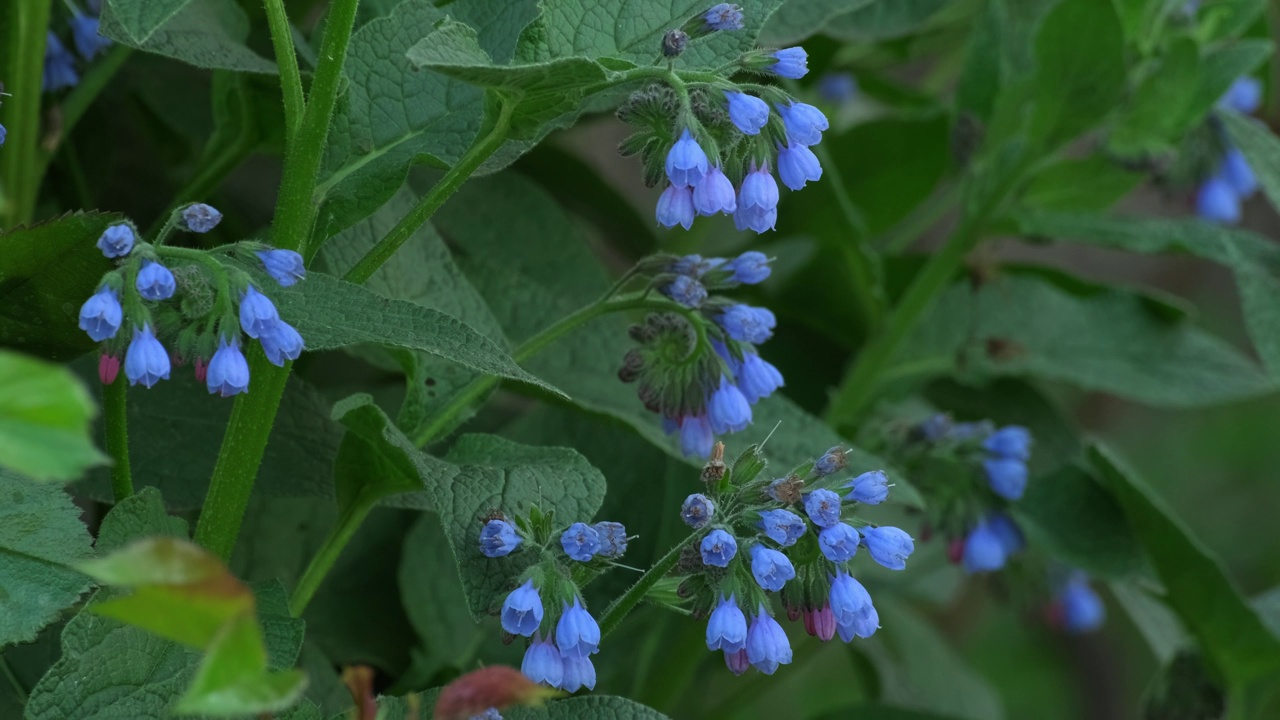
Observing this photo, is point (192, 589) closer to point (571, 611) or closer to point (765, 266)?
point (571, 611)

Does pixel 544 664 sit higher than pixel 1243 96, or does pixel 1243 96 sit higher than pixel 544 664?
pixel 544 664

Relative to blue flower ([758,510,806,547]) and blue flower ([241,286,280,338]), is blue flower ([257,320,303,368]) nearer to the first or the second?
blue flower ([241,286,280,338])

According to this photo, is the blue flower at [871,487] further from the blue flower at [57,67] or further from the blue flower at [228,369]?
the blue flower at [57,67]

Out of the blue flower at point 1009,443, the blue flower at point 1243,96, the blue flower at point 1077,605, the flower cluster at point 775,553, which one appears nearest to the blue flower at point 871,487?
the flower cluster at point 775,553

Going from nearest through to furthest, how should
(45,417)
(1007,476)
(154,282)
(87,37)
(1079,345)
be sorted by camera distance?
(45,417), (154,282), (87,37), (1007,476), (1079,345)

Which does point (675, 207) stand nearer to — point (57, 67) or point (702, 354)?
point (702, 354)

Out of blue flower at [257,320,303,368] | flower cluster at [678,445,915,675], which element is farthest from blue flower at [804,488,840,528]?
→ blue flower at [257,320,303,368]

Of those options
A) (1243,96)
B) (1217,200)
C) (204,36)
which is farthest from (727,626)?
(1243,96)
